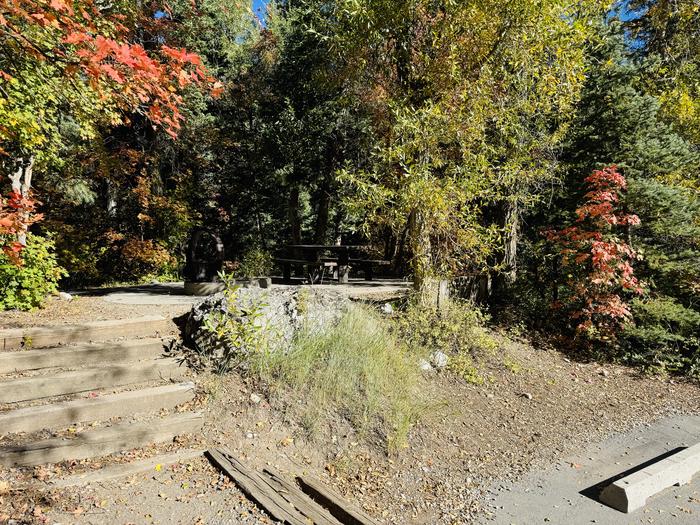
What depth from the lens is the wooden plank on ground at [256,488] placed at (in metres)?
2.93

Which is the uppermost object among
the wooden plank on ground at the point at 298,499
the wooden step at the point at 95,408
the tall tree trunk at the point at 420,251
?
the tall tree trunk at the point at 420,251

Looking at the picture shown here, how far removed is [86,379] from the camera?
3.88 meters

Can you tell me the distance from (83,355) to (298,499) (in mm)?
2458

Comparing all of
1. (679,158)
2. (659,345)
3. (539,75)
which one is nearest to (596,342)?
(659,345)

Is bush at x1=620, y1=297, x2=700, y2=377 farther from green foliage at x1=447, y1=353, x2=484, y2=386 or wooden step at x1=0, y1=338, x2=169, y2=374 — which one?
wooden step at x1=0, y1=338, x2=169, y2=374

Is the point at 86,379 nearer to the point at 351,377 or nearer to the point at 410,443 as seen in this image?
the point at 351,377

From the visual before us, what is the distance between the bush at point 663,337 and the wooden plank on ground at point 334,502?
627 cm

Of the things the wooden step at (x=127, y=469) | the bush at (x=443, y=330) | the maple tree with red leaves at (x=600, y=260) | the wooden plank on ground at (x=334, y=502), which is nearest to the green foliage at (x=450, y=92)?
the bush at (x=443, y=330)

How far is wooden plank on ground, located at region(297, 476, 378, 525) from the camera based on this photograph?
319 centimetres

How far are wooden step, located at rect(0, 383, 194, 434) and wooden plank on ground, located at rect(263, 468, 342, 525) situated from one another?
1.11m

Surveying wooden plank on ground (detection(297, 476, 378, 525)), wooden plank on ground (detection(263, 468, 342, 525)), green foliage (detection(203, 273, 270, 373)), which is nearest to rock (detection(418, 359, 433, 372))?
green foliage (detection(203, 273, 270, 373))

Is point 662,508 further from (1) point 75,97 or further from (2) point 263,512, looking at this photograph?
(1) point 75,97

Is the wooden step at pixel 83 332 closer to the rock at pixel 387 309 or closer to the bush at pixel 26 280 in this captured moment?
the bush at pixel 26 280

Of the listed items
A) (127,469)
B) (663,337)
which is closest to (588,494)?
(127,469)
